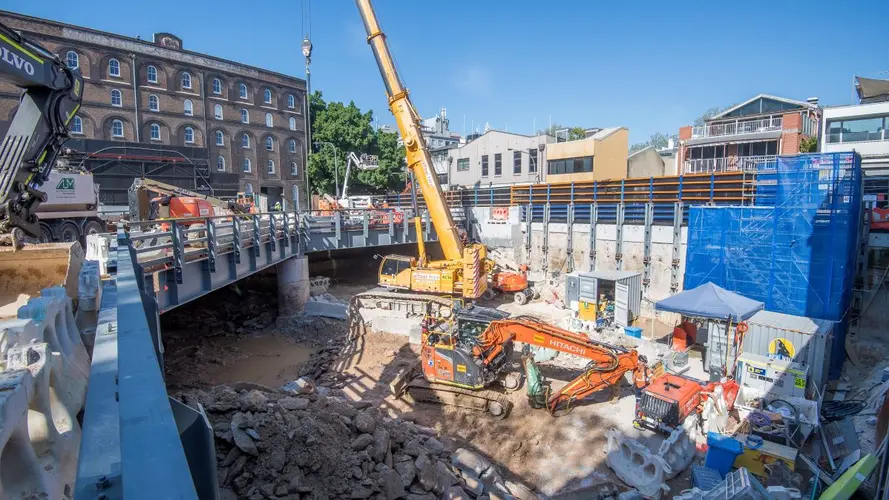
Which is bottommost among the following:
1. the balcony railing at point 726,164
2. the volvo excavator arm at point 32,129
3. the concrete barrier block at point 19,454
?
the concrete barrier block at point 19,454

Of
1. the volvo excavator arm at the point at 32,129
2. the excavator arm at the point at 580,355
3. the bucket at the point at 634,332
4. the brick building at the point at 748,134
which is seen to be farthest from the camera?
the brick building at the point at 748,134

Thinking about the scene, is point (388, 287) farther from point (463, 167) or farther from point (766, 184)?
point (463, 167)

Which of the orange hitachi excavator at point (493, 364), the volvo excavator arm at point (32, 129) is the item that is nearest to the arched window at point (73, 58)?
the volvo excavator arm at point (32, 129)

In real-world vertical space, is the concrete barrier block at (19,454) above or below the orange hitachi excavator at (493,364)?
above

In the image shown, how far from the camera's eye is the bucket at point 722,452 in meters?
8.67

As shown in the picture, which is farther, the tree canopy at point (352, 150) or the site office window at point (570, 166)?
the tree canopy at point (352, 150)

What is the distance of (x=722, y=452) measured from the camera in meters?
8.73

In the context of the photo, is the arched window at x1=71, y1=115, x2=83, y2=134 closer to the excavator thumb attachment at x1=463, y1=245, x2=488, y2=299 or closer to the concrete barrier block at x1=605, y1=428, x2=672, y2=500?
the excavator thumb attachment at x1=463, y1=245, x2=488, y2=299

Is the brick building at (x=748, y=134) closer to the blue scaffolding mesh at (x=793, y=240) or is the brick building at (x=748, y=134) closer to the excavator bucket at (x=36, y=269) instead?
the blue scaffolding mesh at (x=793, y=240)

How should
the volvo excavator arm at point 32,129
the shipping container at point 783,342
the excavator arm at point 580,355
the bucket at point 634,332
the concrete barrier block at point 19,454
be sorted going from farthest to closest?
the bucket at point 634,332, the shipping container at point 783,342, the excavator arm at point 580,355, the volvo excavator arm at point 32,129, the concrete barrier block at point 19,454

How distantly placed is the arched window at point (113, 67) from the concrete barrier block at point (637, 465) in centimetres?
4229

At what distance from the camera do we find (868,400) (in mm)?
11695

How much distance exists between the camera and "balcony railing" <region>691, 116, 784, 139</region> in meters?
30.8

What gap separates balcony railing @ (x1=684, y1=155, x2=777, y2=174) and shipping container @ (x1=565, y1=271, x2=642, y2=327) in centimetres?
1324
